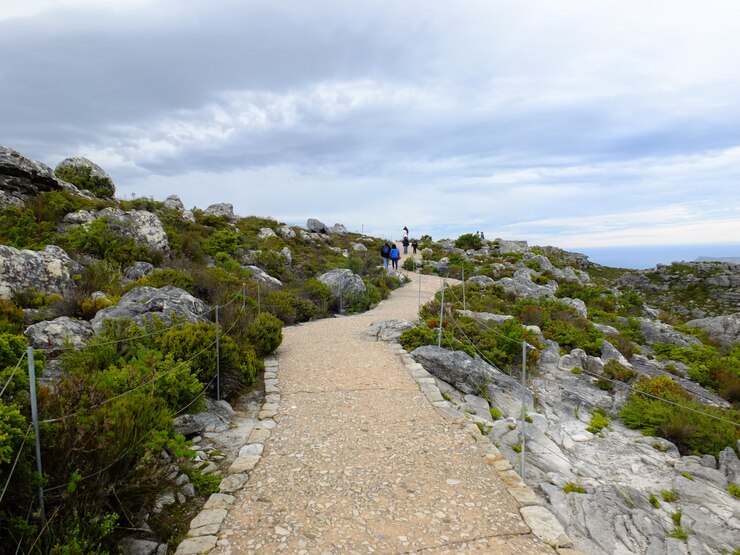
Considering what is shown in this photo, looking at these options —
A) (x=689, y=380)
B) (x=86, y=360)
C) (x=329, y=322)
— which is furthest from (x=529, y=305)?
(x=86, y=360)

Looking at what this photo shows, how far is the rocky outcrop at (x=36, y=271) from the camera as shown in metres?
9.17

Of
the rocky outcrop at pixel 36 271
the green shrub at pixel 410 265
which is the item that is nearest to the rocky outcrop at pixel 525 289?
the green shrub at pixel 410 265

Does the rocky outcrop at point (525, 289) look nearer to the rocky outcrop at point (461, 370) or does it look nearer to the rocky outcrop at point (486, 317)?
the rocky outcrop at point (486, 317)

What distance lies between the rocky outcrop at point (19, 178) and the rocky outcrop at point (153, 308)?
10.7 metres

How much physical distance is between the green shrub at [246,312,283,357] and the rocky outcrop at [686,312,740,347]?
1657 cm

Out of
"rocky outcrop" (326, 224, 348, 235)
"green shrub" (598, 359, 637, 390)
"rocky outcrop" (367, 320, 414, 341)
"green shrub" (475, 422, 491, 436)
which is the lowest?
"green shrub" (598, 359, 637, 390)

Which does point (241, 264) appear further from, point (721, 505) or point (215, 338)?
point (721, 505)

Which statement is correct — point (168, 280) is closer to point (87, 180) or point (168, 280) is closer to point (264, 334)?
point (264, 334)

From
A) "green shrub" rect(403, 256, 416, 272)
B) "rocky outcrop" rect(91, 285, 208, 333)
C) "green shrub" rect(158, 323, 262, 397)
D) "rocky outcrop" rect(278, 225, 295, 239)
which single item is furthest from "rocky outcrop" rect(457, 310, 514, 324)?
"rocky outcrop" rect(278, 225, 295, 239)

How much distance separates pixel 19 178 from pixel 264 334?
14392mm

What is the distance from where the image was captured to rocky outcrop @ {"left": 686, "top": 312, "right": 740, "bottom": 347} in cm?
1594

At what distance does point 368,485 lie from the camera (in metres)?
4.77

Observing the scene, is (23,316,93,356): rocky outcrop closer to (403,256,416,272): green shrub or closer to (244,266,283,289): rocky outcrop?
(244,266,283,289): rocky outcrop

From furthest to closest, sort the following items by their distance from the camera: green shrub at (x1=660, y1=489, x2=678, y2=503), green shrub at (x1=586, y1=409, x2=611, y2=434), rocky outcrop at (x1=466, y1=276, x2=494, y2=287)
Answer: rocky outcrop at (x1=466, y1=276, x2=494, y2=287) < green shrub at (x1=586, y1=409, x2=611, y2=434) < green shrub at (x1=660, y1=489, x2=678, y2=503)
